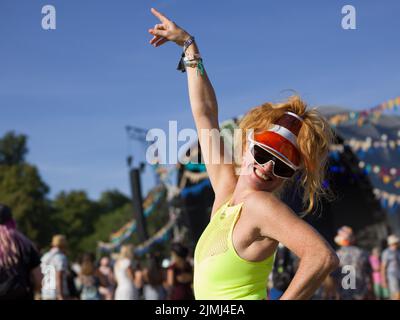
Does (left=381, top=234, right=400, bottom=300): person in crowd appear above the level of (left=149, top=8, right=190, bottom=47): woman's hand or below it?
below

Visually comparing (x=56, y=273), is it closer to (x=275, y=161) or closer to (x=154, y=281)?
(x=154, y=281)

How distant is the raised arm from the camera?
2676 mm

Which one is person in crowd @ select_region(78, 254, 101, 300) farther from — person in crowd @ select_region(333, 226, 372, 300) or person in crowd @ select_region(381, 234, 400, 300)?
person in crowd @ select_region(381, 234, 400, 300)

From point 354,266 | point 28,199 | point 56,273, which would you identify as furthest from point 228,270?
point 28,199

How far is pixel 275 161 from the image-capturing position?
2.25 m

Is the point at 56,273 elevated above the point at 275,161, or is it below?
below

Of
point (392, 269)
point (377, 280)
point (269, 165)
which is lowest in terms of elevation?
point (377, 280)

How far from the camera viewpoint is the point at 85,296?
10.3 m

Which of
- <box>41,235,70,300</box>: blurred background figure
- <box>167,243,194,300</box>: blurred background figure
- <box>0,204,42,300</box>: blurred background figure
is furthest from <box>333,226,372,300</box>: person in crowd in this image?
<box>0,204,42,300</box>: blurred background figure

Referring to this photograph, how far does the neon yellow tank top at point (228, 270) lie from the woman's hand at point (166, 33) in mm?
780

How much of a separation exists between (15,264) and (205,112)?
2922 millimetres

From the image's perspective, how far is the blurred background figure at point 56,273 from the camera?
8.82m

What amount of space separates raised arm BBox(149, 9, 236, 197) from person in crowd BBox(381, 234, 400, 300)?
8.84m
